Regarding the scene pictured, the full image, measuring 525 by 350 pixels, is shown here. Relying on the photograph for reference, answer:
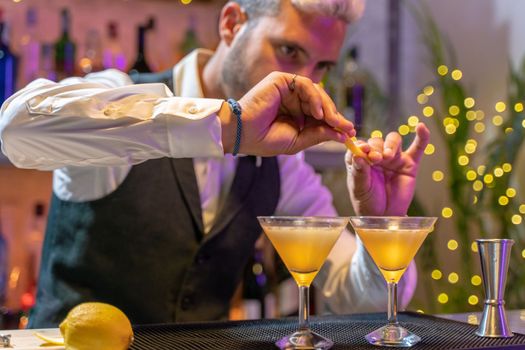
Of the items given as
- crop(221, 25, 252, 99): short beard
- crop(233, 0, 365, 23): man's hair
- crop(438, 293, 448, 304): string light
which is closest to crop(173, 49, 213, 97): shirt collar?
crop(221, 25, 252, 99): short beard

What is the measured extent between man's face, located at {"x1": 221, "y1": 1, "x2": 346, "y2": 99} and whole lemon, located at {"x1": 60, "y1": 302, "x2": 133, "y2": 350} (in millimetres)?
1135

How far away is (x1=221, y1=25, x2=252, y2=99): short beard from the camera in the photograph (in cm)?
225

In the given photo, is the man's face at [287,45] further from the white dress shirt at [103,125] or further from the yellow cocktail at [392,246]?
the yellow cocktail at [392,246]

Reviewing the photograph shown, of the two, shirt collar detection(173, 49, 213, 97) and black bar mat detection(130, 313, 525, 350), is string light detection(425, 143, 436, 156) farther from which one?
black bar mat detection(130, 313, 525, 350)

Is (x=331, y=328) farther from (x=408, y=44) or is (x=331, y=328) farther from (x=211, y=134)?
(x=408, y=44)

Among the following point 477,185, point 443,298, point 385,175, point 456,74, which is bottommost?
point 443,298

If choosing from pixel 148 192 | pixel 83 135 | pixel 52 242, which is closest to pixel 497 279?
pixel 83 135

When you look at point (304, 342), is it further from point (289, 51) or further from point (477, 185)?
point (477, 185)

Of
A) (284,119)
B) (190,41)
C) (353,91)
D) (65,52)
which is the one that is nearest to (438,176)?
(353,91)

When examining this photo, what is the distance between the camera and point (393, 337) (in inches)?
50.8

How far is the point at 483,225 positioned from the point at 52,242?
6.48ft

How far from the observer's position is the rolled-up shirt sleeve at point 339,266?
6.68 ft

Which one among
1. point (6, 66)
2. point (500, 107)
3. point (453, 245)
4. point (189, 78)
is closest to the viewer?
point (189, 78)

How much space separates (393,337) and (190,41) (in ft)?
7.17
